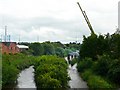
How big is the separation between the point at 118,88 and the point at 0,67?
8.29 m

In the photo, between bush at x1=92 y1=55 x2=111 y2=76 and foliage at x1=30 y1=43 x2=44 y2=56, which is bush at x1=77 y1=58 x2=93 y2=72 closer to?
bush at x1=92 y1=55 x2=111 y2=76

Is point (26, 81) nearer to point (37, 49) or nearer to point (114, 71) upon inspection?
point (114, 71)

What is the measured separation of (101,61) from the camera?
92.6ft

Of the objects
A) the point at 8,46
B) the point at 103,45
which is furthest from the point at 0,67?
the point at 8,46

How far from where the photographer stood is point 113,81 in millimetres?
24266

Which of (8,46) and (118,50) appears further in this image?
(8,46)

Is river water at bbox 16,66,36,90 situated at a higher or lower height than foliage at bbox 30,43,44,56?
lower

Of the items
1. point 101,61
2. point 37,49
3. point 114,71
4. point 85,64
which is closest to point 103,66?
point 101,61

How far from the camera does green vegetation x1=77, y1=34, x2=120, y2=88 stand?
23.8m

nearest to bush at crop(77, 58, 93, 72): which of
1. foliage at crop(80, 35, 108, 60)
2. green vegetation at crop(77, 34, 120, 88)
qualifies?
green vegetation at crop(77, 34, 120, 88)

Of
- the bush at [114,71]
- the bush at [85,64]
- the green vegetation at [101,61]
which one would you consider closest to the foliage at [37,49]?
the green vegetation at [101,61]

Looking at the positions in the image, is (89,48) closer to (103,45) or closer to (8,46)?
(103,45)

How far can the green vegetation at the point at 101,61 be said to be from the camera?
78.0 ft

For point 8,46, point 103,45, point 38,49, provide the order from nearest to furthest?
point 103,45 → point 8,46 → point 38,49
